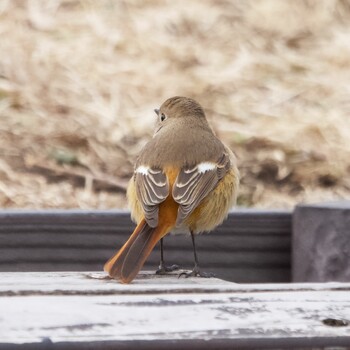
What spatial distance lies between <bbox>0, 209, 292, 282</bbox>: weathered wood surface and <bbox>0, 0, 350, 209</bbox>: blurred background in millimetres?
1564

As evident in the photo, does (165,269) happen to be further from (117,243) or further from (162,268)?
(117,243)

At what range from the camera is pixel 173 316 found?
2607mm

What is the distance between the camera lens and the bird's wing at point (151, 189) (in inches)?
167

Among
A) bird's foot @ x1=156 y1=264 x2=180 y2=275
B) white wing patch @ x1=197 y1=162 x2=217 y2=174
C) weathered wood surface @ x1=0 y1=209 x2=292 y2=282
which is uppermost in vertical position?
white wing patch @ x1=197 y1=162 x2=217 y2=174

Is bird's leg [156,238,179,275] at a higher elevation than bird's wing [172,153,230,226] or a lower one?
lower

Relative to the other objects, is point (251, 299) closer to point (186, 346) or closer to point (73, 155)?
point (186, 346)

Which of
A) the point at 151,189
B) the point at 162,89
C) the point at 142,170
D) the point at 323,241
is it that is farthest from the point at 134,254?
the point at 162,89

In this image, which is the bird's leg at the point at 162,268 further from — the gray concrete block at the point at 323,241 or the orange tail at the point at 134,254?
the gray concrete block at the point at 323,241

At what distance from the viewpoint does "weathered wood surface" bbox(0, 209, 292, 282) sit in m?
4.23

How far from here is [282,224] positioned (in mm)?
4484

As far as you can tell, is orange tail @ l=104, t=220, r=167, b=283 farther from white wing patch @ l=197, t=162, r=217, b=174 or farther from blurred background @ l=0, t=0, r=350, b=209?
blurred background @ l=0, t=0, r=350, b=209

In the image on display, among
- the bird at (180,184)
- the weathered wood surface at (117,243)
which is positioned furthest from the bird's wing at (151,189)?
the weathered wood surface at (117,243)

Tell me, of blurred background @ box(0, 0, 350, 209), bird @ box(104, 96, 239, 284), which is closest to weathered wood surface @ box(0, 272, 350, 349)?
bird @ box(104, 96, 239, 284)

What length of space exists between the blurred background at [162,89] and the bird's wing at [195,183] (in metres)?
1.19
